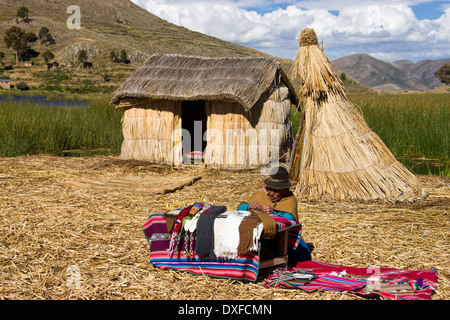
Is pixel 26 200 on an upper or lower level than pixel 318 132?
lower

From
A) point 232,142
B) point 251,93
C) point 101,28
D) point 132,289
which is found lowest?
point 132,289

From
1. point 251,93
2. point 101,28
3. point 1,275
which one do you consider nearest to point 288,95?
point 251,93

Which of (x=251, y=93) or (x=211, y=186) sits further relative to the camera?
(x=251, y=93)

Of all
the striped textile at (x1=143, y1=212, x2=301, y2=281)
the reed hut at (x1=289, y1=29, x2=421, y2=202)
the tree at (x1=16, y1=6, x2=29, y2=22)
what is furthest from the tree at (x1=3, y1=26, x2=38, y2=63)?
the striped textile at (x1=143, y1=212, x2=301, y2=281)

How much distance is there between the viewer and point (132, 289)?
3740mm

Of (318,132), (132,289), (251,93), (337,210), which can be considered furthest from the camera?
(251,93)

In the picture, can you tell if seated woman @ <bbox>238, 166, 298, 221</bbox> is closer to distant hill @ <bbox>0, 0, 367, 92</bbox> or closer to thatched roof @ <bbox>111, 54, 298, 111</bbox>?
thatched roof @ <bbox>111, 54, 298, 111</bbox>

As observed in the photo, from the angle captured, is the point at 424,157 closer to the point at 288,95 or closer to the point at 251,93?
the point at 288,95

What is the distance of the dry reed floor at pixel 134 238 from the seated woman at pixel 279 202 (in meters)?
0.41

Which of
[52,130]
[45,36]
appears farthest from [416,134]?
[45,36]

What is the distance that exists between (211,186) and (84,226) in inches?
114

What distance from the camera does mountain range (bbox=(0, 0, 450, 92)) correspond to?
172 feet

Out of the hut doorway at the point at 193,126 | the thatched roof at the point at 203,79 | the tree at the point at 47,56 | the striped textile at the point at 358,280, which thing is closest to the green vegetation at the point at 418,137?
the thatched roof at the point at 203,79

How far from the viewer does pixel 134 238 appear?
507 cm
